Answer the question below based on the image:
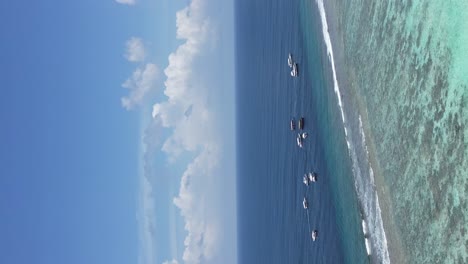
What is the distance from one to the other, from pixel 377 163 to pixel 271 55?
29.4m

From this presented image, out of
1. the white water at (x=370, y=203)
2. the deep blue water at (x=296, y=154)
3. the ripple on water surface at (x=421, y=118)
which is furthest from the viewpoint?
the deep blue water at (x=296, y=154)

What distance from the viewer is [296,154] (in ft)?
111

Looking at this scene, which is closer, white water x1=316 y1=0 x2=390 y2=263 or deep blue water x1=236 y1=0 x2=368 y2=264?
white water x1=316 y1=0 x2=390 y2=263

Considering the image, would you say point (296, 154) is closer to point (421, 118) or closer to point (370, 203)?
point (370, 203)

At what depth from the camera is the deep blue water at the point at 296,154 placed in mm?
24109

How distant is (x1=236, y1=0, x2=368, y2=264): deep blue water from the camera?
949 inches

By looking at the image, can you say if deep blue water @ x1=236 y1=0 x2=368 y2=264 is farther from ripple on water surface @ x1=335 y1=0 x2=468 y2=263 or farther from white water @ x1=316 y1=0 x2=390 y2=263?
ripple on water surface @ x1=335 y1=0 x2=468 y2=263

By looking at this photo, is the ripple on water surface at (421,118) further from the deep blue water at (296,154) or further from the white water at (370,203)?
the deep blue water at (296,154)

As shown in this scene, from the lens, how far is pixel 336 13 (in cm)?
2614

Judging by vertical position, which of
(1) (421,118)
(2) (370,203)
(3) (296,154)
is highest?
(3) (296,154)

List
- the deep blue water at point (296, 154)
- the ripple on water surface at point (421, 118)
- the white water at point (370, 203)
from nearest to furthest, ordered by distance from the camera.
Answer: the ripple on water surface at point (421, 118) → the white water at point (370, 203) → the deep blue water at point (296, 154)

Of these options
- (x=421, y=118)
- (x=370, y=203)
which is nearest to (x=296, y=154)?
(x=370, y=203)

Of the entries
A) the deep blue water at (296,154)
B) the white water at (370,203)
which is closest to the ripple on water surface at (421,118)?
the white water at (370,203)

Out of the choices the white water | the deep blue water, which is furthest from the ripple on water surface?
the deep blue water
